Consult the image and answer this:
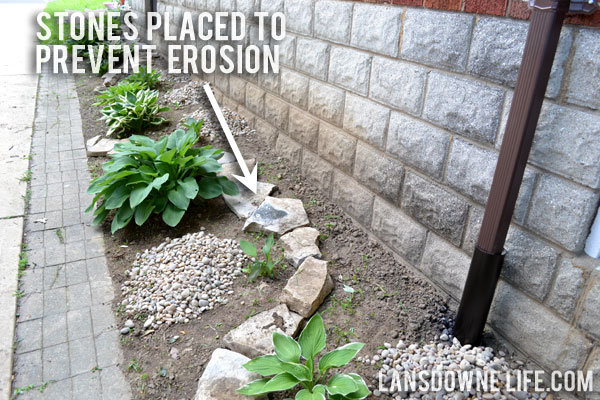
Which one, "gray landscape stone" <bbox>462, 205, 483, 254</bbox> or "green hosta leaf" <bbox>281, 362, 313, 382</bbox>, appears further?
"gray landscape stone" <bbox>462, 205, 483, 254</bbox>

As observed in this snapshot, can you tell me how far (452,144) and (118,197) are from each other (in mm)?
2554

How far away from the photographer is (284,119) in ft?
13.5

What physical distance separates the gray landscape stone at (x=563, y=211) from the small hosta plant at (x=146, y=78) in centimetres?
564

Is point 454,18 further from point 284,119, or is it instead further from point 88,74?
point 88,74

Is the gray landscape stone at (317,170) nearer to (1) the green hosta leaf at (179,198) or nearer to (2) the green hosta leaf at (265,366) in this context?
(1) the green hosta leaf at (179,198)

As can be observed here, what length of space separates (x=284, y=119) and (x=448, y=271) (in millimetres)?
2185

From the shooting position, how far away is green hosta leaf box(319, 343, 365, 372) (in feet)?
6.84

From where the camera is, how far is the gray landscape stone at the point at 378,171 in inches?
113

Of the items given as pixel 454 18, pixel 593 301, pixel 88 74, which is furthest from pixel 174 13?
pixel 593 301

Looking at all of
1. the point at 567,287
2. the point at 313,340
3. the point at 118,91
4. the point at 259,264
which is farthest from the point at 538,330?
the point at 118,91

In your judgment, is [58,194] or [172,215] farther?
[58,194]

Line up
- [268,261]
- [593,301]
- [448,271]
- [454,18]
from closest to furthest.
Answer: [593,301] < [454,18] < [448,271] < [268,261]

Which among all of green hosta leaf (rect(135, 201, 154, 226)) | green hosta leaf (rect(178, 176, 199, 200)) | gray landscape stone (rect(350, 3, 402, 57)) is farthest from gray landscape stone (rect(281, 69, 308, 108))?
green hosta leaf (rect(135, 201, 154, 226))

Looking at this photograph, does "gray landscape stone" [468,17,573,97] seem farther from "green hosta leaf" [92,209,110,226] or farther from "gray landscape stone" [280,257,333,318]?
"green hosta leaf" [92,209,110,226]
